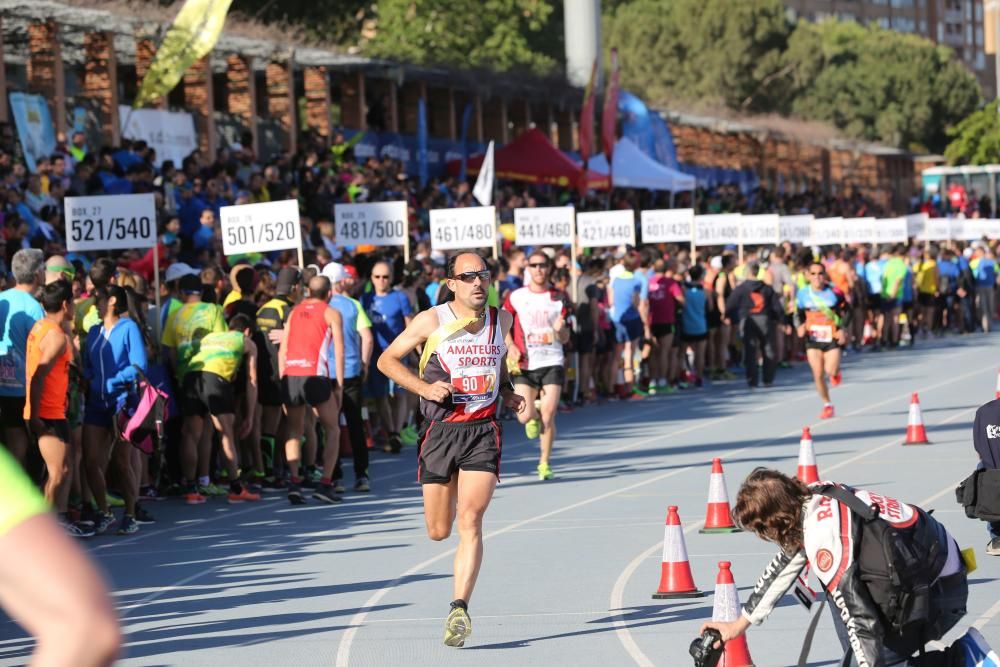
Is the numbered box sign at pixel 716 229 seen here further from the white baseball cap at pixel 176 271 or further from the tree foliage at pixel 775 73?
the tree foliage at pixel 775 73

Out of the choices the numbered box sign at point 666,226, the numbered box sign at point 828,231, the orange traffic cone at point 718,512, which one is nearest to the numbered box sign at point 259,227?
the orange traffic cone at point 718,512

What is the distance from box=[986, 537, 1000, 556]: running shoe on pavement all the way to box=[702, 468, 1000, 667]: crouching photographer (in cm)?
487

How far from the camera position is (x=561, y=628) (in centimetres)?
946

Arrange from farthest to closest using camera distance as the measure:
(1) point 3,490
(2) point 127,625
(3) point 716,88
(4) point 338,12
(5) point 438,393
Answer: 1. (3) point 716,88
2. (4) point 338,12
3. (2) point 127,625
4. (5) point 438,393
5. (1) point 3,490

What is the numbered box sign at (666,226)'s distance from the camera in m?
30.8

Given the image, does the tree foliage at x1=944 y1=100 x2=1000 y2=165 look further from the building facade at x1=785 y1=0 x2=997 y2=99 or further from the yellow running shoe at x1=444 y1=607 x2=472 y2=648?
the yellow running shoe at x1=444 y1=607 x2=472 y2=648

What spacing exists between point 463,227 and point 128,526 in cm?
1050

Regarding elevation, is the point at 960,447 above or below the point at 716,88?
below

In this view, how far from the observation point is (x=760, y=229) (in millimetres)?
33938

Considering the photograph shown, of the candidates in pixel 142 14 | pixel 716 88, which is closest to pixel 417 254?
pixel 142 14

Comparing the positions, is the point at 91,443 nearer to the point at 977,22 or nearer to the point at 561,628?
the point at 561,628

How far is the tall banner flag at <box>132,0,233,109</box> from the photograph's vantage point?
2241 cm

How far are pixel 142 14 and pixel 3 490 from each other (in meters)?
28.2

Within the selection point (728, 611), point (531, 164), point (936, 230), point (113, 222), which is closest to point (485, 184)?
point (531, 164)
